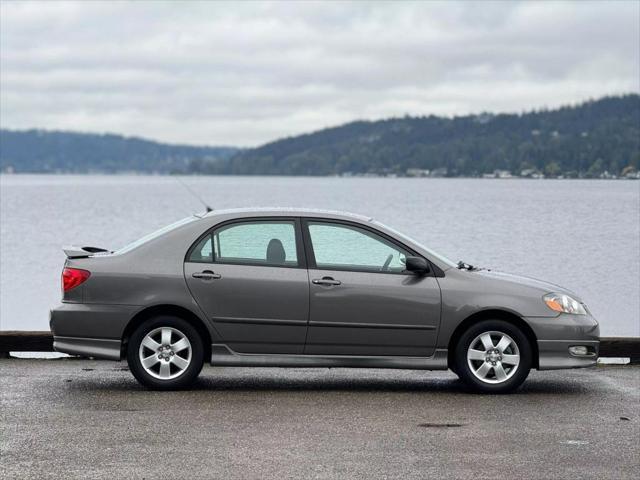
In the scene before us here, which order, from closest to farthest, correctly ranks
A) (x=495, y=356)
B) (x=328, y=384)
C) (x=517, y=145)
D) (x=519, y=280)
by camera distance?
(x=495, y=356) → (x=519, y=280) → (x=328, y=384) → (x=517, y=145)

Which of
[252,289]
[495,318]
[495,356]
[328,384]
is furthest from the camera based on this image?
[328,384]

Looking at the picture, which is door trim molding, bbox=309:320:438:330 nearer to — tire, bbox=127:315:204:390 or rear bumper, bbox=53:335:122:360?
tire, bbox=127:315:204:390

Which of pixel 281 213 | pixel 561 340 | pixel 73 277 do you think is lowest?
pixel 561 340

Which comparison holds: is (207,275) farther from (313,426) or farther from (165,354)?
(313,426)

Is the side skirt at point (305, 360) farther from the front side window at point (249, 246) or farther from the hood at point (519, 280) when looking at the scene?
the hood at point (519, 280)

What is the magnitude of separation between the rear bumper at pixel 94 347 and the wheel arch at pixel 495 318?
108 inches

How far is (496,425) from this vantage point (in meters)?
7.68

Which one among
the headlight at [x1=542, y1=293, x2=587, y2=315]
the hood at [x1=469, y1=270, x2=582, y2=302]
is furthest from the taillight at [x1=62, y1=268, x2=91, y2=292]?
the headlight at [x1=542, y1=293, x2=587, y2=315]

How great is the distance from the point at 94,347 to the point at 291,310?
1638 mm

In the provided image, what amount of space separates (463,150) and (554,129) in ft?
57.2

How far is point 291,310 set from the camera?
8883 millimetres

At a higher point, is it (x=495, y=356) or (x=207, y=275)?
(x=207, y=275)

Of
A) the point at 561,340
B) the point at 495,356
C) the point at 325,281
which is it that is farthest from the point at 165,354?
the point at 561,340

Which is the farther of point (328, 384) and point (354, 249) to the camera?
point (328, 384)
